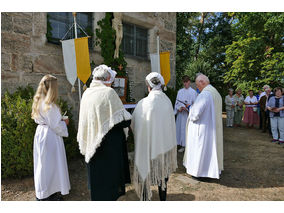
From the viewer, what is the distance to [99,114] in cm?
242

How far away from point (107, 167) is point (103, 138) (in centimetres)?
39

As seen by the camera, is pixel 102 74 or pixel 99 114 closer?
pixel 99 114

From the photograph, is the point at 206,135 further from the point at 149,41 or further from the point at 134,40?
the point at 149,41

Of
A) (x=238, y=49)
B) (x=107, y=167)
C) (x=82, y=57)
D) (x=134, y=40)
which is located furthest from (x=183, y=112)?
(x=238, y=49)

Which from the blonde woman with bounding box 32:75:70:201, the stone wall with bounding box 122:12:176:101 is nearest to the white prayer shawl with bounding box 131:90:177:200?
the blonde woman with bounding box 32:75:70:201

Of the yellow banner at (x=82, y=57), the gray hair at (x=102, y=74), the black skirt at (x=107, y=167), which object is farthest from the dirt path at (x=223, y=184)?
the yellow banner at (x=82, y=57)

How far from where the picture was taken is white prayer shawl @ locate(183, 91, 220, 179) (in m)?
3.74

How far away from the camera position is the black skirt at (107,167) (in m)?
2.52

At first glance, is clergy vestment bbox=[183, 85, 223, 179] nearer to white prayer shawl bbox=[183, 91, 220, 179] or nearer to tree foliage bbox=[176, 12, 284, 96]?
white prayer shawl bbox=[183, 91, 220, 179]

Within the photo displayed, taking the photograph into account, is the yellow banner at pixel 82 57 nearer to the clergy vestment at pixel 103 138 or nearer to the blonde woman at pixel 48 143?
the blonde woman at pixel 48 143

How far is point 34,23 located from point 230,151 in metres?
6.51

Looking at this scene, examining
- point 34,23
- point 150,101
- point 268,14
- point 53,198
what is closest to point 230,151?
point 150,101

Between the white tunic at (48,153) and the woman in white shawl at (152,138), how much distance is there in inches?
44.7

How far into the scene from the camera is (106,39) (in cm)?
646
